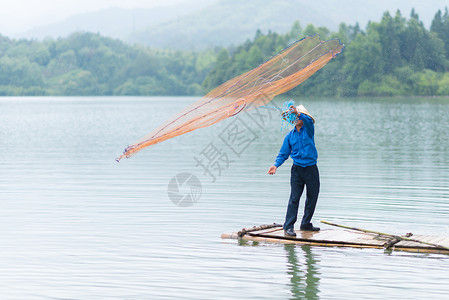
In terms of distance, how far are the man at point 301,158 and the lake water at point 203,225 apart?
77cm

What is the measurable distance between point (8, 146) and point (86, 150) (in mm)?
5473

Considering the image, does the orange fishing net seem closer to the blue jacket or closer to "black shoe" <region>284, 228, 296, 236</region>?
the blue jacket

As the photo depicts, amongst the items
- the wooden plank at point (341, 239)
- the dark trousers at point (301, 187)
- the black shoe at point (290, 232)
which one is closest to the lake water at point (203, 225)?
the wooden plank at point (341, 239)

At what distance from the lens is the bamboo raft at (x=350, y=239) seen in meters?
11.3

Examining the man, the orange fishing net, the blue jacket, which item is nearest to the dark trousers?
the man

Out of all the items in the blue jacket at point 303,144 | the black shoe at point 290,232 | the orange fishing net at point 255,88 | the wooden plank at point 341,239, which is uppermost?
the orange fishing net at point 255,88

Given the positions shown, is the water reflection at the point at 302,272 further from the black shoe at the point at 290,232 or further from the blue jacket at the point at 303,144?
the blue jacket at the point at 303,144

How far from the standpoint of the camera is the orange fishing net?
1086 centimetres

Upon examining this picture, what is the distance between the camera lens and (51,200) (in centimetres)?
1792

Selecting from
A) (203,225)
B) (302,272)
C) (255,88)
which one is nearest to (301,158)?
(255,88)

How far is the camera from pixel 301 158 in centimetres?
1214

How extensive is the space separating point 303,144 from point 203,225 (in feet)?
11.2

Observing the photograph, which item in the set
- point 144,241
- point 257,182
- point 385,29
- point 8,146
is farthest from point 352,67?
point 144,241

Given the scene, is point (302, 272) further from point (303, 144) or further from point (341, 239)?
point (303, 144)
